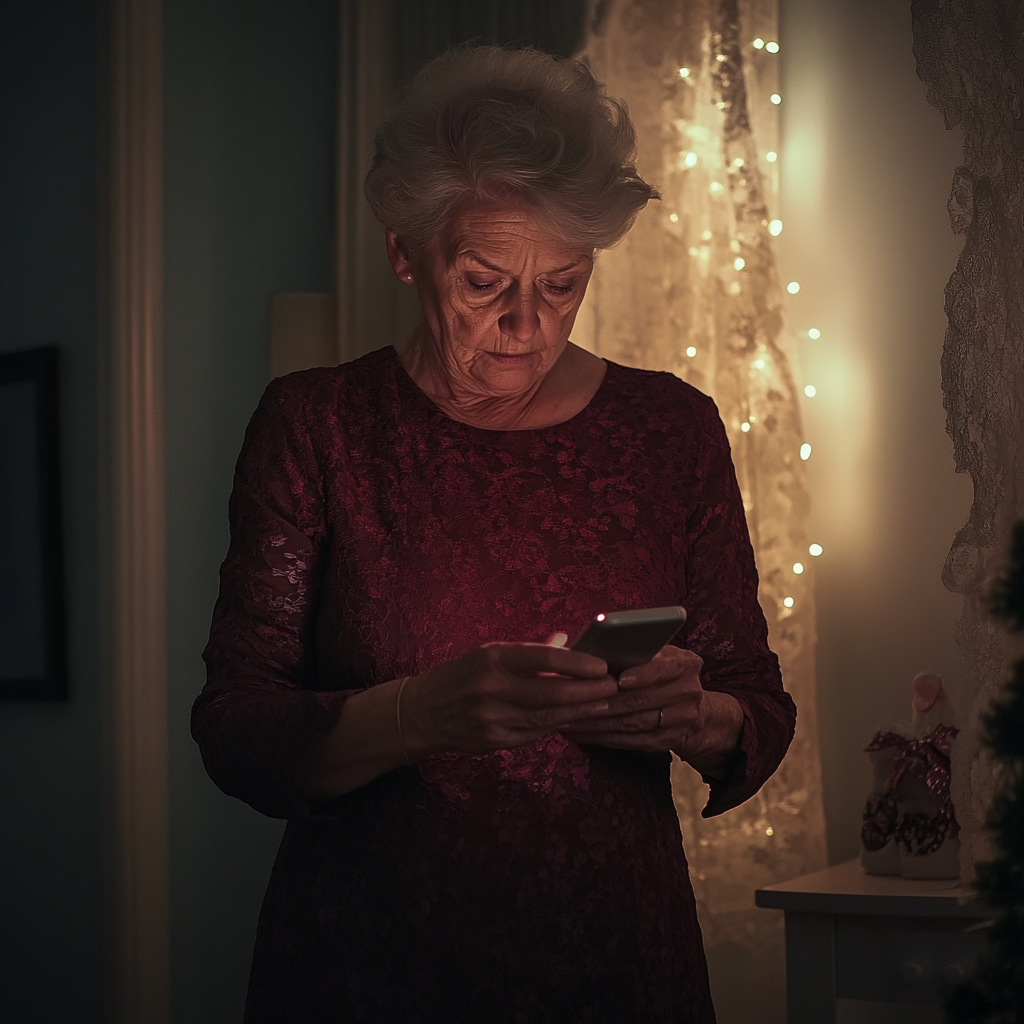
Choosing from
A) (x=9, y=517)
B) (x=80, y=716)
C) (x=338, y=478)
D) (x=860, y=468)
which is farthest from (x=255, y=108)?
(x=338, y=478)

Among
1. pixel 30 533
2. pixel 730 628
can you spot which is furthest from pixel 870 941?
pixel 30 533

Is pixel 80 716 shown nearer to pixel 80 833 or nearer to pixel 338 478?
pixel 80 833

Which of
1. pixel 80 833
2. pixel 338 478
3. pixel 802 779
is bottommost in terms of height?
pixel 80 833

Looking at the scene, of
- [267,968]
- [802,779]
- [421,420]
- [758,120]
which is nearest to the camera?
[267,968]

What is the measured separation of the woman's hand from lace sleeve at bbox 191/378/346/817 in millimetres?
28

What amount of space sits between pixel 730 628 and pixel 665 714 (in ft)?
0.74

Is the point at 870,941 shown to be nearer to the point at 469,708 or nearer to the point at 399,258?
the point at 469,708

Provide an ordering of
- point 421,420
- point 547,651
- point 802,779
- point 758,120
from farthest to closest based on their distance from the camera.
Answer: point 758,120 < point 802,779 < point 421,420 < point 547,651

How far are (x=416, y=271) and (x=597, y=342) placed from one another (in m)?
0.90

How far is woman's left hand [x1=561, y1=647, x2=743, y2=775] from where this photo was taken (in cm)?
108

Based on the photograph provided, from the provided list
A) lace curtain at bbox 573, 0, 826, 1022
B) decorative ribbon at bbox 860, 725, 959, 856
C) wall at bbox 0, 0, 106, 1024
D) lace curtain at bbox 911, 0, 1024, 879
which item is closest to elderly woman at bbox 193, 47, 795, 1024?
lace curtain at bbox 911, 0, 1024, 879

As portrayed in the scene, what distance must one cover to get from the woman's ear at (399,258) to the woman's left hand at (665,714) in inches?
22.2

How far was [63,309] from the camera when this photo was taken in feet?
9.75

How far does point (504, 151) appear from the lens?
4.33 feet
